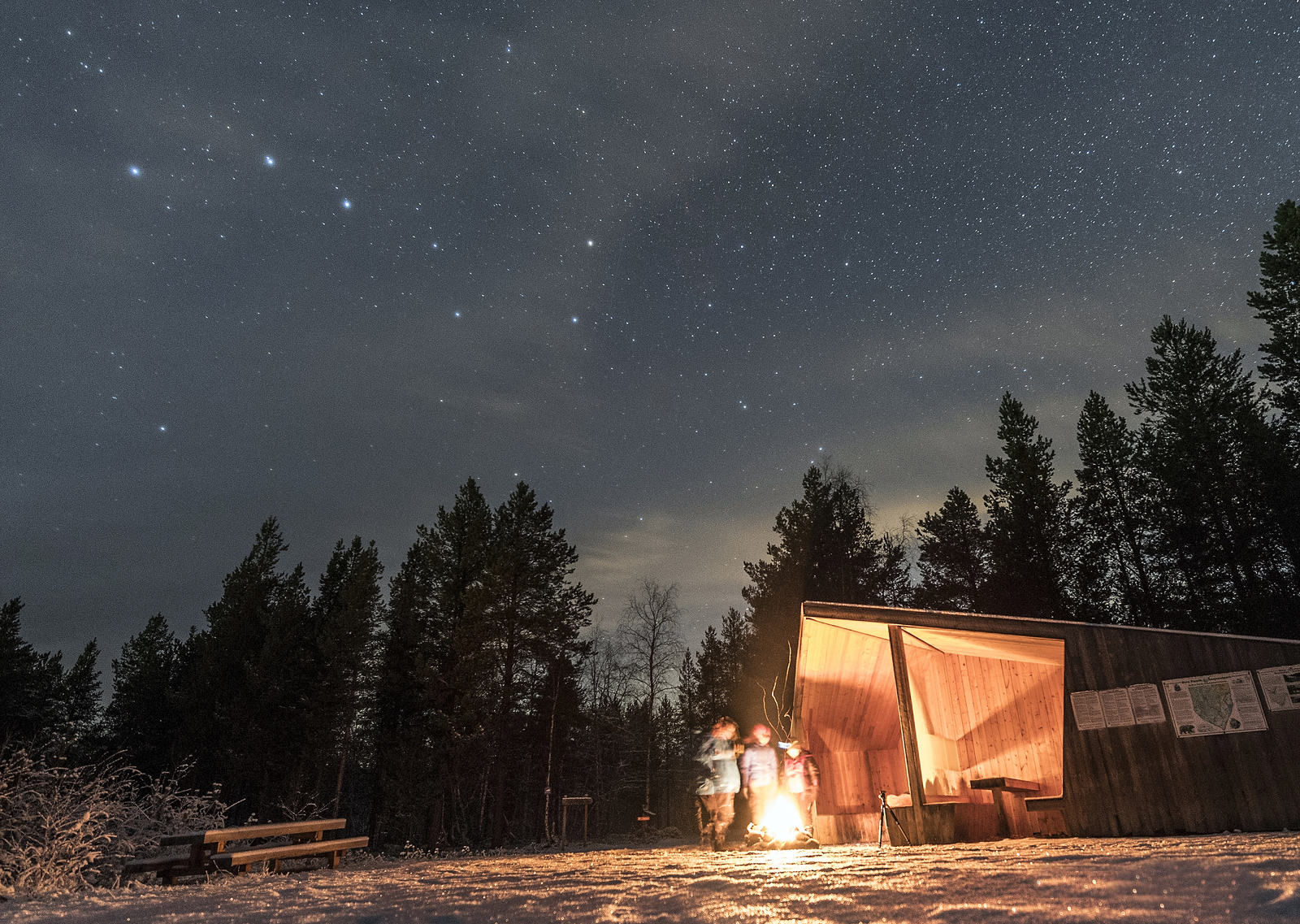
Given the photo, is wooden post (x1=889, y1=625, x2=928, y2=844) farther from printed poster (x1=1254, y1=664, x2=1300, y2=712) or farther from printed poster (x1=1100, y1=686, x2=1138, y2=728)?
printed poster (x1=1254, y1=664, x2=1300, y2=712)

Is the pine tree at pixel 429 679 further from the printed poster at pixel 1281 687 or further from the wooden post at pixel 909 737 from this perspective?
the printed poster at pixel 1281 687

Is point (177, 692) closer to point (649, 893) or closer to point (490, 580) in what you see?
point (490, 580)

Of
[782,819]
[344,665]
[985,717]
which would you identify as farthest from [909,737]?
[344,665]

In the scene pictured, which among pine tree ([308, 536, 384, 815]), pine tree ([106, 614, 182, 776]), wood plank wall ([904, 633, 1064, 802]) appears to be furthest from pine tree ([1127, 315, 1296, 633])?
pine tree ([106, 614, 182, 776])

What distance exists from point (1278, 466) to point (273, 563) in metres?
36.3

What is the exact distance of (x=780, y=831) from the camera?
1159 cm

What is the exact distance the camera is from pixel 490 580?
81.7 feet

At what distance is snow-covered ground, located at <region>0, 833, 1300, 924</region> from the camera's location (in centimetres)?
335

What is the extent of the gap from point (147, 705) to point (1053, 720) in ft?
117

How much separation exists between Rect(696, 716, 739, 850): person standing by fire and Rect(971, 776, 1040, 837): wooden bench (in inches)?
145

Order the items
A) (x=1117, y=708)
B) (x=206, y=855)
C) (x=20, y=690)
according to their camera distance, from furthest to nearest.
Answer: (x=20, y=690)
(x=1117, y=708)
(x=206, y=855)

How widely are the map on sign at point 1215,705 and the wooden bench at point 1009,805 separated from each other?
2736 millimetres

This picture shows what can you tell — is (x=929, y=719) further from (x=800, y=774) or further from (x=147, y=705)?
(x=147, y=705)

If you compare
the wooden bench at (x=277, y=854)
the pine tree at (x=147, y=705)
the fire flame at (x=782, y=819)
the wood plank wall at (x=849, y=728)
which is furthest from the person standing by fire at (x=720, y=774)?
the pine tree at (x=147, y=705)
